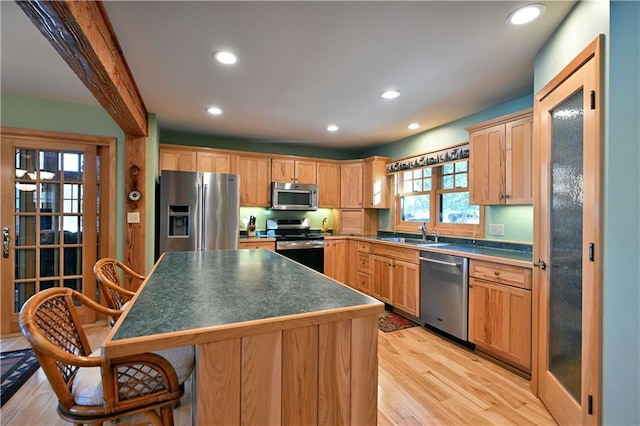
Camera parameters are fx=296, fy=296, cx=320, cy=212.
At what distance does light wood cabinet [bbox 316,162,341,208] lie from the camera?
16.7ft

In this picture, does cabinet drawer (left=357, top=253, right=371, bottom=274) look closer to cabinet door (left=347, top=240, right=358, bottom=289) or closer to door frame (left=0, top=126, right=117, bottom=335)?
cabinet door (left=347, top=240, right=358, bottom=289)

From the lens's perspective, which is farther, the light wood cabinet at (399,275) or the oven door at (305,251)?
the oven door at (305,251)

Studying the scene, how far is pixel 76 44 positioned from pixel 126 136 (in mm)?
2081

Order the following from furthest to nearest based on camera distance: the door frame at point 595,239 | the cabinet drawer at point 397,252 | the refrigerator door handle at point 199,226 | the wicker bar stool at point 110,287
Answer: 1. the refrigerator door handle at point 199,226
2. the cabinet drawer at point 397,252
3. the wicker bar stool at point 110,287
4. the door frame at point 595,239

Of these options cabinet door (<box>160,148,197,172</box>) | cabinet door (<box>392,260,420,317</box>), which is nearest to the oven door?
cabinet door (<box>392,260,420,317</box>)

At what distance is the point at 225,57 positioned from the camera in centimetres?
218

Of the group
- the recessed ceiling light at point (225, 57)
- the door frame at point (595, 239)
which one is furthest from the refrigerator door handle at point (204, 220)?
the door frame at point (595, 239)

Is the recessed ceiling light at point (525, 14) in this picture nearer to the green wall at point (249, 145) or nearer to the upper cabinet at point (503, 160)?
the upper cabinet at point (503, 160)

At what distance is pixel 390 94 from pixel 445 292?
6.71 feet

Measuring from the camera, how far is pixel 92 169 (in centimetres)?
335

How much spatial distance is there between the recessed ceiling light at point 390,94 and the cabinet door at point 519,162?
1036 millimetres

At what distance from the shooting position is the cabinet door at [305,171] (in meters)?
4.91

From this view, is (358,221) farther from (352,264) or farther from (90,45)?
(90,45)

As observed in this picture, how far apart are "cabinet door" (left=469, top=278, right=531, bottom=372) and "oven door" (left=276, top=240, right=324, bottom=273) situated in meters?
2.33
